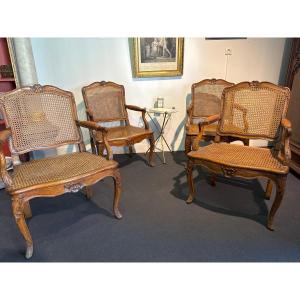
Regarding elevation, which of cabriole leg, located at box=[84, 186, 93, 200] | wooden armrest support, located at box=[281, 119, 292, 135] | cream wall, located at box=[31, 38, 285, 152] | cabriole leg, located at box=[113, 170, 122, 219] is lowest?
cabriole leg, located at box=[84, 186, 93, 200]

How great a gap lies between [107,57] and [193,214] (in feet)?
6.88

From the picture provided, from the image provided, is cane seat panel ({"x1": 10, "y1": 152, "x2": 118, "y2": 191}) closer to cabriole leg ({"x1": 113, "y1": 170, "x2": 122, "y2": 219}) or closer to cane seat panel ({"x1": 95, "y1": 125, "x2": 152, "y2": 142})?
cabriole leg ({"x1": 113, "y1": 170, "x2": 122, "y2": 219})

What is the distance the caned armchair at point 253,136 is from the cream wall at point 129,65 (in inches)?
42.3

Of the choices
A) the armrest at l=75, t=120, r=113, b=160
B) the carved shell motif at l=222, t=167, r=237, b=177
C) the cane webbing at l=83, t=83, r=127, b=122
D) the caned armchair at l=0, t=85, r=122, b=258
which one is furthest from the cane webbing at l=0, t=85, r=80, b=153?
the carved shell motif at l=222, t=167, r=237, b=177

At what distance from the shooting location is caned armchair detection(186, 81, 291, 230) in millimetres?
1620

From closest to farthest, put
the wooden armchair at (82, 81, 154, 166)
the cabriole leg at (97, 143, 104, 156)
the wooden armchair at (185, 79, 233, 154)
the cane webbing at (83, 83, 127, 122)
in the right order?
the cabriole leg at (97, 143, 104, 156)
the wooden armchair at (82, 81, 154, 166)
the cane webbing at (83, 83, 127, 122)
the wooden armchair at (185, 79, 233, 154)

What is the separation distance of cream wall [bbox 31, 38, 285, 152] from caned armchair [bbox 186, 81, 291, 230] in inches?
42.3

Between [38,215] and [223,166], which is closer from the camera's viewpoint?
[223,166]

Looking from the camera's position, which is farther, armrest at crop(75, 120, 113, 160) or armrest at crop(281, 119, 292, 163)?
armrest at crop(75, 120, 113, 160)

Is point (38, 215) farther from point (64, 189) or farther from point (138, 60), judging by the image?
point (138, 60)

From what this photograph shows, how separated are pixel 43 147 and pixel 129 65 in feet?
5.23

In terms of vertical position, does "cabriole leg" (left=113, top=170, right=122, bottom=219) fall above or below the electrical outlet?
below
